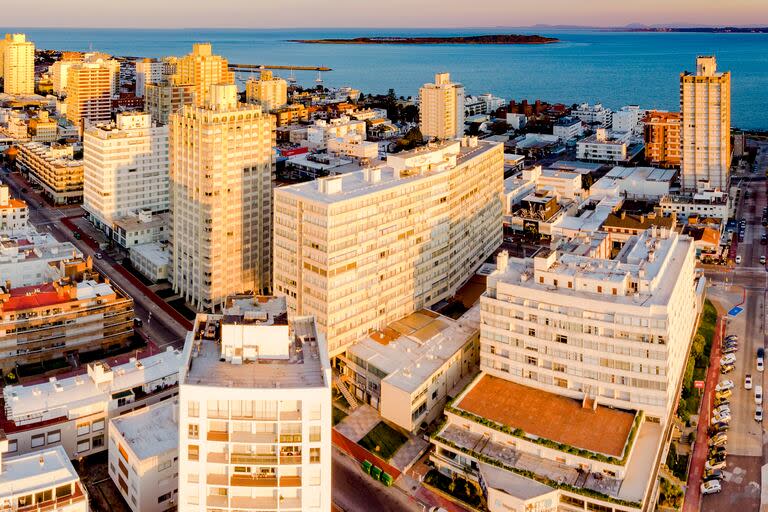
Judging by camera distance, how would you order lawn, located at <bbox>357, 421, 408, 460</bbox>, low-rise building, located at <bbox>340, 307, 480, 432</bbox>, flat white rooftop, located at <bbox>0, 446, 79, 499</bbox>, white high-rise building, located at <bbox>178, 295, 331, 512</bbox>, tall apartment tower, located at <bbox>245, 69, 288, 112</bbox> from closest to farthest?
white high-rise building, located at <bbox>178, 295, 331, 512</bbox>, flat white rooftop, located at <bbox>0, 446, 79, 499</bbox>, lawn, located at <bbox>357, 421, 408, 460</bbox>, low-rise building, located at <bbox>340, 307, 480, 432</bbox>, tall apartment tower, located at <bbox>245, 69, 288, 112</bbox>

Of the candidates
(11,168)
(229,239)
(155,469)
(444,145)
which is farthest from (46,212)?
(155,469)

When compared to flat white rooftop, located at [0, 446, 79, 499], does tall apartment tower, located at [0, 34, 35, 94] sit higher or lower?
higher

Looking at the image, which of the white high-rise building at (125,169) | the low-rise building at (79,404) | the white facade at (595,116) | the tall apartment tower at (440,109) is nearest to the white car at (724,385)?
the low-rise building at (79,404)

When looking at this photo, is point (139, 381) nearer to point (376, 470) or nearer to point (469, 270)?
point (376, 470)

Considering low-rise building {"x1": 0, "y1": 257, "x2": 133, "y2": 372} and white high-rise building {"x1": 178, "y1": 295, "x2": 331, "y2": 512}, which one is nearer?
white high-rise building {"x1": 178, "y1": 295, "x2": 331, "y2": 512}

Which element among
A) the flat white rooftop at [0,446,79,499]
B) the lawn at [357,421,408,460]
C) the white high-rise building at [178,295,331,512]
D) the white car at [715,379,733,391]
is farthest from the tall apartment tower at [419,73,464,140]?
the white high-rise building at [178,295,331,512]

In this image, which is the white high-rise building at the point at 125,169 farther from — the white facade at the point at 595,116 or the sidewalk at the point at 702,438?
the white facade at the point at 595,116

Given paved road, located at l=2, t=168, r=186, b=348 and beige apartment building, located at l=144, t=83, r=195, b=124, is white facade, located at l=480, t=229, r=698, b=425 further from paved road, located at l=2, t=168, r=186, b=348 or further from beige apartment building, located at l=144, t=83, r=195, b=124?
beige apartment building, located at l=144, t=83, r=195, b=124

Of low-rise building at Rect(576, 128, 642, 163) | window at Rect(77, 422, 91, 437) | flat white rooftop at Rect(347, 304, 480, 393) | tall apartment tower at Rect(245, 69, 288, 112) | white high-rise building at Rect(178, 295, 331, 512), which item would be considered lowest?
window at Rect(77, 422, 91, 437)
